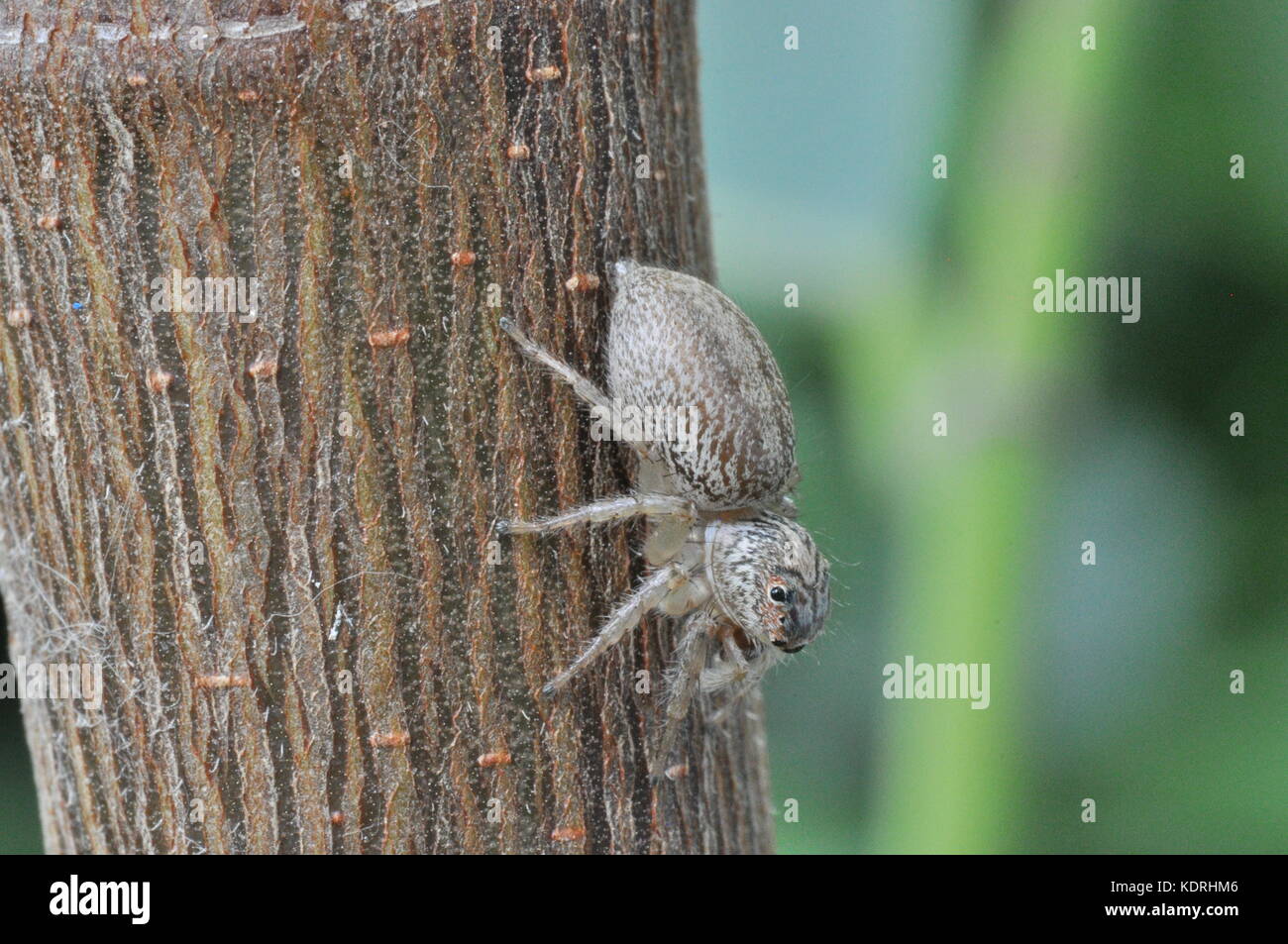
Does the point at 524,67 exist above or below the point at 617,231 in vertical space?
above

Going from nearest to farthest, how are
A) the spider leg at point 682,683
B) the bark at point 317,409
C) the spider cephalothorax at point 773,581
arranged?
the bark at point 317,409
the spider leg at point 682,683
the spider cephalothorax at point 773,581

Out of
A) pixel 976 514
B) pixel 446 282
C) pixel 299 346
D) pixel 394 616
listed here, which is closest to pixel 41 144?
pixel 299 346

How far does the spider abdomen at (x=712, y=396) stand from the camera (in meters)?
1.92

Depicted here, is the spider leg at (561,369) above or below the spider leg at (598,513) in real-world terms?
above

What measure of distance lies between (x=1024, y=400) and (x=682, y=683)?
5.23ft

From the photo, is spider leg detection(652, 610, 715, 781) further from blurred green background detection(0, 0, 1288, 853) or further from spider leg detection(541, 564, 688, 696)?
blurred green background detection(0, 0, 1288, 853)

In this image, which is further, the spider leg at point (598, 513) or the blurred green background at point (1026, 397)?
the blurred green background at point (1026, 397)

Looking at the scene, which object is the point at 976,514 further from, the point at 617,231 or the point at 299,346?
the point at 299,346

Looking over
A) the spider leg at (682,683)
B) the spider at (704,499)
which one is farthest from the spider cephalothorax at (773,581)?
the spider leg at (682,683)

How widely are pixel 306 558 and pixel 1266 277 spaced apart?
326 cm

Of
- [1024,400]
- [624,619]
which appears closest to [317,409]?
[624,619]

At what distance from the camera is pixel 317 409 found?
4.77ft

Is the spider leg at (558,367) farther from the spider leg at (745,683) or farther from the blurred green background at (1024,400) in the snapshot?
the blurred green background at (1024,400)

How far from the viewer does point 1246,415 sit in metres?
3.46
